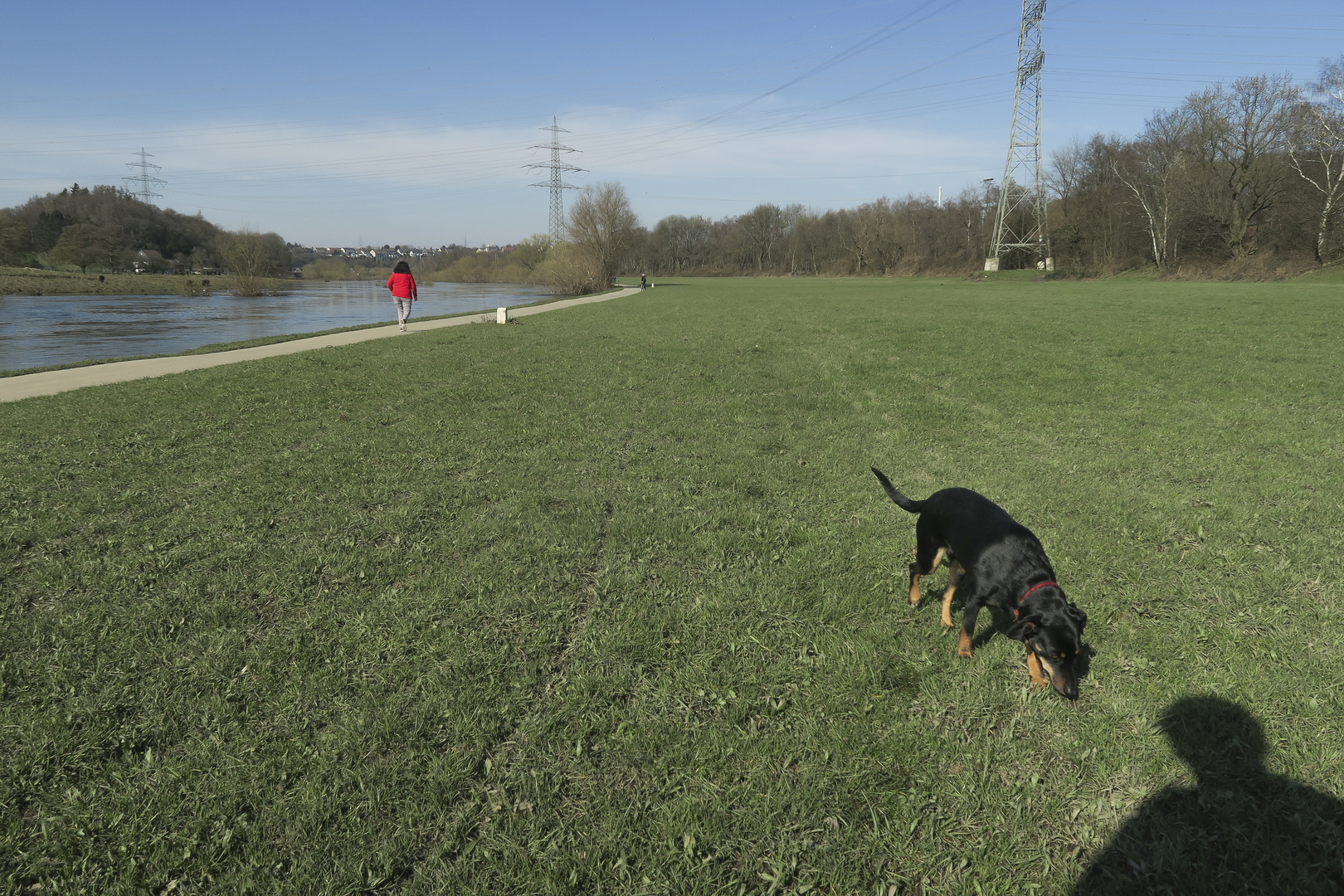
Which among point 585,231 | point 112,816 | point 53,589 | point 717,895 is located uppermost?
A: point 585,231

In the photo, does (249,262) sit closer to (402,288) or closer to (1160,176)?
(402,288)

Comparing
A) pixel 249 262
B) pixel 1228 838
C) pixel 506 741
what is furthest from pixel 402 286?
pixel 249 262

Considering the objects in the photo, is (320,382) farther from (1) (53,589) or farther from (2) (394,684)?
(2) (394,684)

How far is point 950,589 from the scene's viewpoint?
342 cm

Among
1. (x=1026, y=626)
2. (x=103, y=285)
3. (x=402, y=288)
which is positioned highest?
(x=103, y=285)

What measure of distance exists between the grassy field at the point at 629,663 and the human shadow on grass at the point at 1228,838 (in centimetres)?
2

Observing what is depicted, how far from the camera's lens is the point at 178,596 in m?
3.70

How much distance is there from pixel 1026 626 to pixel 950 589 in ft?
1.62

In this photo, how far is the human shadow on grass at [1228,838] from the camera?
6.86ft

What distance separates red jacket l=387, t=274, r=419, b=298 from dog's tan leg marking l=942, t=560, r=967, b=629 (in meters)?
18.1

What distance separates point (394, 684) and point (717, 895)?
5.57 ft

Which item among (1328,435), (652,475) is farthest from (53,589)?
(1328,435)

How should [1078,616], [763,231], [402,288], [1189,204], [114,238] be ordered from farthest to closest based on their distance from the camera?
1. [763,231]
2. [114,238]
3. [1189,204]
4. [402,288]
5. [1078,616]

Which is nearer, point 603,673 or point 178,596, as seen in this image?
point 603,673
